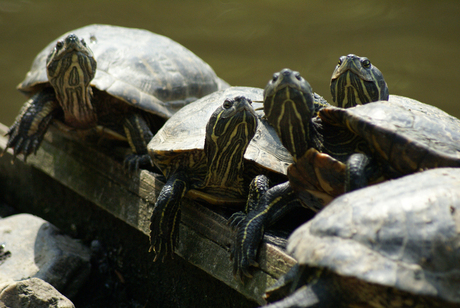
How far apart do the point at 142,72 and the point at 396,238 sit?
2513 mm

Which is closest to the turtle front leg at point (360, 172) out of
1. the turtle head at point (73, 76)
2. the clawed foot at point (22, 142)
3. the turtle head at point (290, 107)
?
the turtle head at point (290, 107)

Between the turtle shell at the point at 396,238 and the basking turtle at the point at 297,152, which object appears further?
the basking turtle at the point at 297,152

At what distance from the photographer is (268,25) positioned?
5629 millimetres

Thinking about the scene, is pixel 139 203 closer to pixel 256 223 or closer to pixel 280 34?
pixel 256 223

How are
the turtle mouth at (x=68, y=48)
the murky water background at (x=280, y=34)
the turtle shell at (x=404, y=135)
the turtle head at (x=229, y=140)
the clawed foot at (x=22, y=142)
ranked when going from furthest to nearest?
the murky water background at (x=280, y=34) < the clawed foot at (x=22, y=142) < the turtle mouth at (x=68, y=48) < the turtle head at (x=229, y=140) < the turtle shell at (x=404, y=135)

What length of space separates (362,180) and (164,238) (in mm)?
1086

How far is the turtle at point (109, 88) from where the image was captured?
267 cm

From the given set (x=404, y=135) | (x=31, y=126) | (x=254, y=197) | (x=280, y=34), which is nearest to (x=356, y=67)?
(x=404, y=135)

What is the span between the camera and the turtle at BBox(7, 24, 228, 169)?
2670 mm

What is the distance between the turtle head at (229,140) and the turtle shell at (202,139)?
0.08m

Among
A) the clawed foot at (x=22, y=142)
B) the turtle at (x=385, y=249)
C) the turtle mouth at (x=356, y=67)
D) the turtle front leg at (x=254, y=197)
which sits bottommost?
the clawed foot at (x=22, y=142)

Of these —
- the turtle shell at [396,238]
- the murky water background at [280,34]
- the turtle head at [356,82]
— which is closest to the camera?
the turtle shell at [396,238]

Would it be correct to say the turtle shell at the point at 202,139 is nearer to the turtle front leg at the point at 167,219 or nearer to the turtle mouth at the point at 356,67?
the turtle front leg at the point at 167,219

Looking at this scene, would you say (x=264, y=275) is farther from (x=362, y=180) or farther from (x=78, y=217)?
(x=78, y=217)
